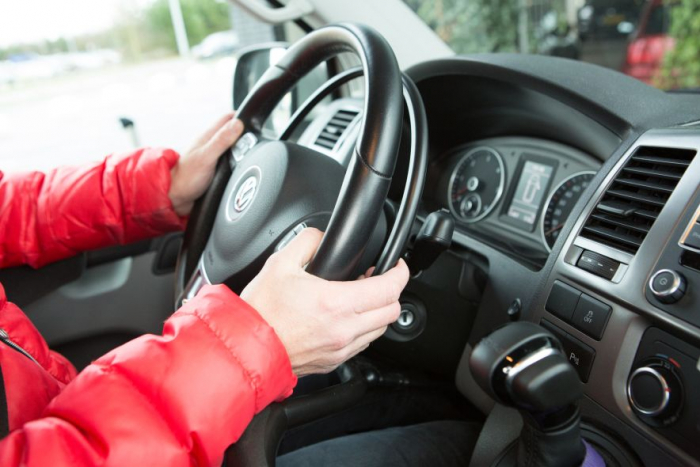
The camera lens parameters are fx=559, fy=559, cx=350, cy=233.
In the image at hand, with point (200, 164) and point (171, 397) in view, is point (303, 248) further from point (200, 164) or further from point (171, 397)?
point (200, 164)

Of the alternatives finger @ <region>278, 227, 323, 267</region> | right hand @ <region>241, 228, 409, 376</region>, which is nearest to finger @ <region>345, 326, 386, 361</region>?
right hand @ <region>241, 228, 409, 376</region>

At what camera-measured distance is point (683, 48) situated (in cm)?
302

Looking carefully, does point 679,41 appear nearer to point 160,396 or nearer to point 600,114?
point 600,114

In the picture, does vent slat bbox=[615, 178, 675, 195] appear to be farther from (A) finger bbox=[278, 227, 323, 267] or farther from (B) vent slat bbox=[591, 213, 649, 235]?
(A) finger bbox=[278, 227, 323, 267]

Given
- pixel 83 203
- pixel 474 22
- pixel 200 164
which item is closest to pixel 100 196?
pixel 83 203

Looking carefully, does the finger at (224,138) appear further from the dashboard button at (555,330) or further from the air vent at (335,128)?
the dashboard button at (555,330)

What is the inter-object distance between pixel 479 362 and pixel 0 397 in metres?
0.55

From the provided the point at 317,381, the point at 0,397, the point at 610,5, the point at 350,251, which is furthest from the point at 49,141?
the point at 610,5

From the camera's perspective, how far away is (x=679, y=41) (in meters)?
3.02

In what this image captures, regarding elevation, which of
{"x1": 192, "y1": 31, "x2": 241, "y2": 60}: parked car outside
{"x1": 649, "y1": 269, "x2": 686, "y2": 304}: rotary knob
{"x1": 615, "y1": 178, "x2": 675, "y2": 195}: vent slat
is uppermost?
{"x1": 192, "y1": 31, "x2": 241, "y2": 60}: parked car outside

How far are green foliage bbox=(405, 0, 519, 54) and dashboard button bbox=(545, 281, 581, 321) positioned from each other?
1.02 metres

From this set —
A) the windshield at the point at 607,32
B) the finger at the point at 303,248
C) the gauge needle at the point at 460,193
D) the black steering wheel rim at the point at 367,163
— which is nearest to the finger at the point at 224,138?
the black steering wheel rim at the point at 367,163

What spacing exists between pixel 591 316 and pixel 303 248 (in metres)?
0.44

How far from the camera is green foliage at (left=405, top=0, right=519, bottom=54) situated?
1.91m
